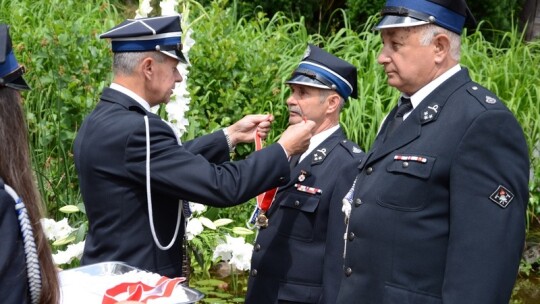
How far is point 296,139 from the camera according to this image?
3771 millimetres

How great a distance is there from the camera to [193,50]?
7320 mm

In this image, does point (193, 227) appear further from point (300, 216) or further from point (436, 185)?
point (436, 185)

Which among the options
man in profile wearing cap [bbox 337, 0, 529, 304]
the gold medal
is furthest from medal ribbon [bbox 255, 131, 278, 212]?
man in profile wearing cap [bbox 337, 0, 529, 304]

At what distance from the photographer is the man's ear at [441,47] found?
3.19m

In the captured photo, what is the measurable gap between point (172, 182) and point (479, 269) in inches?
44.4

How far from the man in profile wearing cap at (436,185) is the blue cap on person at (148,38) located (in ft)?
2.69

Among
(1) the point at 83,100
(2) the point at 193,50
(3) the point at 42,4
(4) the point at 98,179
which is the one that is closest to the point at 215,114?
(2) the point at 193,50

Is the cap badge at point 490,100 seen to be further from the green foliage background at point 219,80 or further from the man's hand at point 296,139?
the green foliage background at point 219,80

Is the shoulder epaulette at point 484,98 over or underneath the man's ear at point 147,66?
over

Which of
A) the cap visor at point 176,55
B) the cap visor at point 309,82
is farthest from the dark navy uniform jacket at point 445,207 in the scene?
the cap visor at point 309,82

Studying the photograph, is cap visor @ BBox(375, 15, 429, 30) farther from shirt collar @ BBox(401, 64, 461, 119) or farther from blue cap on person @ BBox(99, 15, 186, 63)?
blue cap on person @ BBox(99, 15, 186, 63)

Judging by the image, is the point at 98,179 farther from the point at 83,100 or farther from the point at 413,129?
the point at 83,100

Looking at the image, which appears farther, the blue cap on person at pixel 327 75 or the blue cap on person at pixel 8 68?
the blue cap on person at pixel 327 75

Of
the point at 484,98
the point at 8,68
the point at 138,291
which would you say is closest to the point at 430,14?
the point at 484,98
